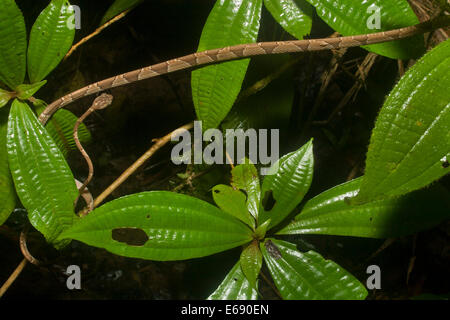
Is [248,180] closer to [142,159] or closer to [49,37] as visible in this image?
[142,159]

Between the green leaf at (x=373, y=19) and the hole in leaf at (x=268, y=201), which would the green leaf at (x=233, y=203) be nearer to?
the hole in leaf at (x=268, y=201)

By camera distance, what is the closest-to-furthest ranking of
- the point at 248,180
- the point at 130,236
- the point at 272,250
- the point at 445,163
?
the point at 445,163, the point at 130,236, the point at 272,250, the point at 248,180

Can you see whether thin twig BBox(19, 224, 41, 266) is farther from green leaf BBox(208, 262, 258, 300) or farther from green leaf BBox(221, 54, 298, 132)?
green leaf BBox(221, 54, 298, 132)

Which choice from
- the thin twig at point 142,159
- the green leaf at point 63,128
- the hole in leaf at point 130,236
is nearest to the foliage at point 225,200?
the hole in leaf at point 130,236

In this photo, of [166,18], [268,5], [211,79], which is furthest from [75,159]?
[268,5]

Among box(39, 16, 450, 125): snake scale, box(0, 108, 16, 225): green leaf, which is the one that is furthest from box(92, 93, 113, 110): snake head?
box(0, 108, 16, 225): green leaf

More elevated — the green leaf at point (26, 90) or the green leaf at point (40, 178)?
the green leaf at point (26, 90)

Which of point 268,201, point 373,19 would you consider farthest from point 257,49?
point 268,201
